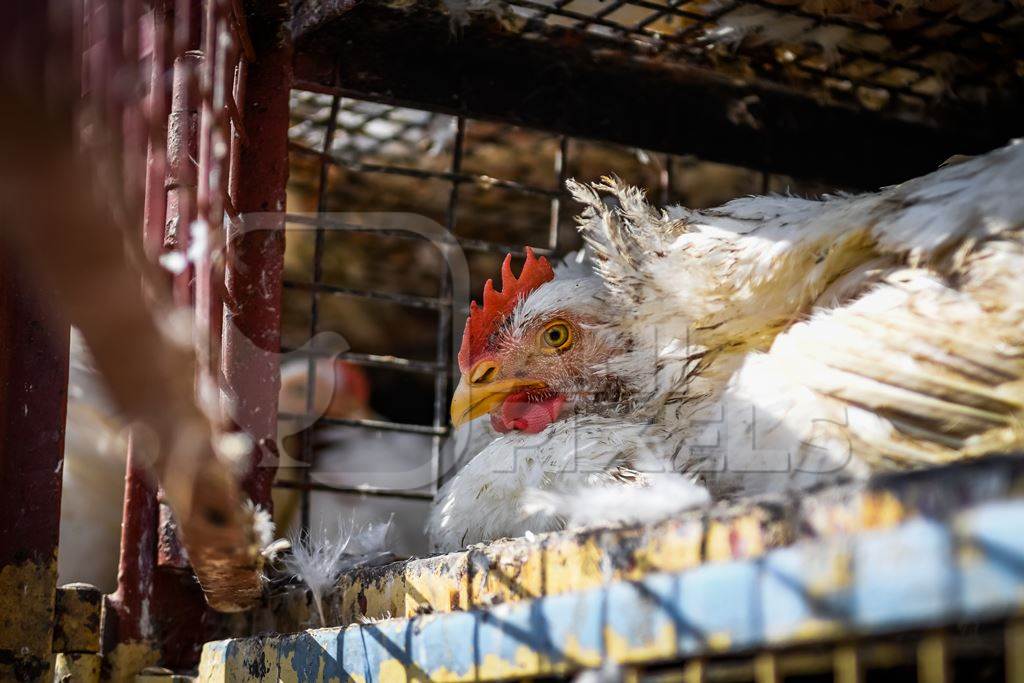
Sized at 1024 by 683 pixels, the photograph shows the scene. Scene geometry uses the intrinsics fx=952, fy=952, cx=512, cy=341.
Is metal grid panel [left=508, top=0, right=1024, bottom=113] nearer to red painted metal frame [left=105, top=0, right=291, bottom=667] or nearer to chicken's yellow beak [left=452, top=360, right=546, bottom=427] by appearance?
red painted metal frame [left=105, top=0, right=291, bottom=667]

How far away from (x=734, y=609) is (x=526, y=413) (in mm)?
1043

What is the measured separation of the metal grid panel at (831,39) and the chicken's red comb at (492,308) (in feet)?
1.86

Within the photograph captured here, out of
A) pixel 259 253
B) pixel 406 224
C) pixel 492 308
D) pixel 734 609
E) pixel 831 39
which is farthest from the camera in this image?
pixel 406 224

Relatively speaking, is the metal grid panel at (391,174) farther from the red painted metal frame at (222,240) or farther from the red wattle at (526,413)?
the red wattle at (526,413)

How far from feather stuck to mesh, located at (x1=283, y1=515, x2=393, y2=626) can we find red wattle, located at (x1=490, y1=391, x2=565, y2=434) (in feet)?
1.00

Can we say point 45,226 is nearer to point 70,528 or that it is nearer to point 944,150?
point 70,528

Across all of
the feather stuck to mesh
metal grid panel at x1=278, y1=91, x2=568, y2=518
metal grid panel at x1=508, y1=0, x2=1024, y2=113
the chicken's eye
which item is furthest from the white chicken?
A: metal grid panel at x1=508, y1=0, x2=1024, y2=113

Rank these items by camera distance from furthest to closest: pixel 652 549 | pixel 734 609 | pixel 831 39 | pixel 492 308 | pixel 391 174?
pixel 391 174 < pixel 831 39 < pixel 492 308 < pixel 652 549 < pixel 734 609

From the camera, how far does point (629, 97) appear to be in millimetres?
2348

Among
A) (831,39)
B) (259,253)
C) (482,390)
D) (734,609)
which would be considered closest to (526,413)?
(482,390)

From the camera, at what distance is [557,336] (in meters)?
1.90

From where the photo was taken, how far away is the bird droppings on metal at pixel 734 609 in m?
0.72

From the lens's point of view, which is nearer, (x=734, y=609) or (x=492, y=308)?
(x=734, y=609)

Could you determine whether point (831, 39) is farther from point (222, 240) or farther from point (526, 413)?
point (222, 240)
